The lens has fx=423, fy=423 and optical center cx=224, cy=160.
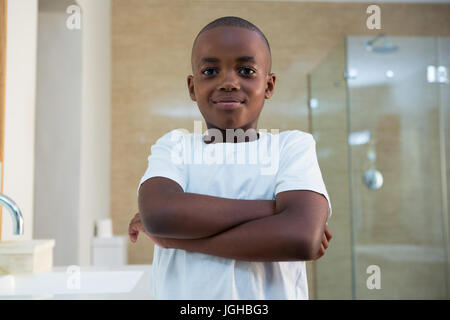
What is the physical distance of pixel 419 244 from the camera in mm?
2074

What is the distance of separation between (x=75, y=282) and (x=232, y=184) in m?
0.79

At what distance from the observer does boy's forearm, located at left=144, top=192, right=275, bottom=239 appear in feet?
1.37

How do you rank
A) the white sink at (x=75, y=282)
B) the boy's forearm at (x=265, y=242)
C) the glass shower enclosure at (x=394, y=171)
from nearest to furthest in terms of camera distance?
the boy's forearm at (x=265, y=242), the white sink at (x=75, y=282), the glass shower enclosure at (x=394, y=171)

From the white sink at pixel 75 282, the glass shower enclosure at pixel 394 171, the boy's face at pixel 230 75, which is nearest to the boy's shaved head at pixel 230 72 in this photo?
the boy's face at pixel 230 75

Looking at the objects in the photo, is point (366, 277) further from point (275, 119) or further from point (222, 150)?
point (222, 150)

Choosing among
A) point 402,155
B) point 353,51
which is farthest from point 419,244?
point 353,51

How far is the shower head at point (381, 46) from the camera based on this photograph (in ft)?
6.85

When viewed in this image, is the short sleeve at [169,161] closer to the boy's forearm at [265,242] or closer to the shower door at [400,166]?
the boy's forearm at [265,242]

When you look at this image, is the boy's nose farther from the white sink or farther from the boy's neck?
the white sink

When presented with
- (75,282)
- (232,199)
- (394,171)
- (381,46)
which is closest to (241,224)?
(232,199)

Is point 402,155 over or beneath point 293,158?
over

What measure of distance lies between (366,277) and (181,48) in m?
1.53

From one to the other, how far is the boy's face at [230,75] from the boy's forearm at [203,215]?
9cm

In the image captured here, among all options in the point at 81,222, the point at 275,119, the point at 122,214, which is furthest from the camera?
the point at 122,214
